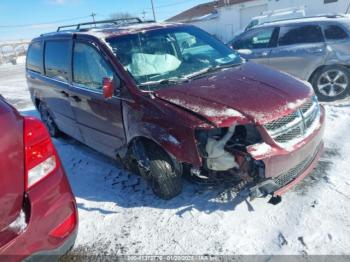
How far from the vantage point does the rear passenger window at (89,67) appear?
3441mm

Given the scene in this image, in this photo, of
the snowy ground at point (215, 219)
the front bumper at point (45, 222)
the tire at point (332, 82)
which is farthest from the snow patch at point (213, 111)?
the tire at point (332, 82)

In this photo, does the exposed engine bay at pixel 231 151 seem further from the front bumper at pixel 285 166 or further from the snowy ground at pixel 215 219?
the snowy ground at pixel 215 219

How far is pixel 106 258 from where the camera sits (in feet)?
8.68

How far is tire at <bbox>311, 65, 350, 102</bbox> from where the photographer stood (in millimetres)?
5809

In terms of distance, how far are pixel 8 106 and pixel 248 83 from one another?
84.9 inches

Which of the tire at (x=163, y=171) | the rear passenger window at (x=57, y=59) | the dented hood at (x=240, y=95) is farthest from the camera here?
the rear passenger window at (x=57, y=59)

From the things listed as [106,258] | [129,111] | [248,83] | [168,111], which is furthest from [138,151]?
[248,83]

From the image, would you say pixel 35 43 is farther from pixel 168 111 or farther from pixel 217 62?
pixel 168 111

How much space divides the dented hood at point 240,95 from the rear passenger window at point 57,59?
6.29ft

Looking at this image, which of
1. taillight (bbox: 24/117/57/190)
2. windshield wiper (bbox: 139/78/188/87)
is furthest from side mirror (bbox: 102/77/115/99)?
taillight (bbox: 24/117/57/190)

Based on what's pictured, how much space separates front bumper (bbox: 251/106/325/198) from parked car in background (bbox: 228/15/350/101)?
3416 millimetres

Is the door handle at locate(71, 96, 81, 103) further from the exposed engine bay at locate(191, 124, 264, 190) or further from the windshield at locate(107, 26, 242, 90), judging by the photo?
the exposed engine bay at locate(191, 124, 264, 190)

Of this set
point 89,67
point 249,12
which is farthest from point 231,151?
point 249,12

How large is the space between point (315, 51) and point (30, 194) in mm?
5764
